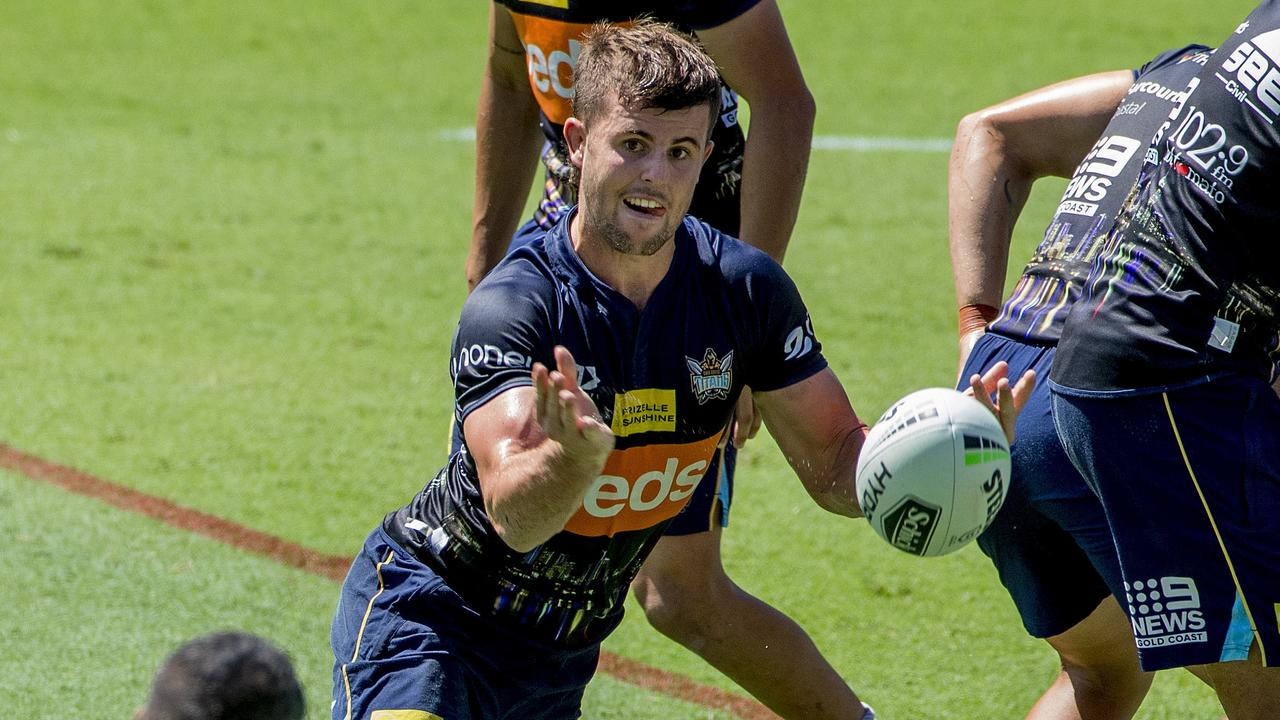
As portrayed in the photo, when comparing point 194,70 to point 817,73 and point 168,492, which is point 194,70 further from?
point 168,492

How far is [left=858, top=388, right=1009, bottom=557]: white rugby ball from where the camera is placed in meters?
3.22

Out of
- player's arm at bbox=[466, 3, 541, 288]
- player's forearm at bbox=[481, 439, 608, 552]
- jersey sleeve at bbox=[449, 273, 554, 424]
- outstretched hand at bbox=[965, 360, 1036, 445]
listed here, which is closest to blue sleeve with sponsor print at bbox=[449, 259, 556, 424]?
jersey sleeve at bbox=[449, 273, 554, 424]

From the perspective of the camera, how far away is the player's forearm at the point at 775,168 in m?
4.36

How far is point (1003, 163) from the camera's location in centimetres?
423

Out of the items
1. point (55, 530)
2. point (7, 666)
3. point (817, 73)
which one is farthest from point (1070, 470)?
point (817, 73)

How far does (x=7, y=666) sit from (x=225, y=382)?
300 cm

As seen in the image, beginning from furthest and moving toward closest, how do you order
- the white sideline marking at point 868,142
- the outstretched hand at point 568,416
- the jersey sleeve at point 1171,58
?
the white sideline marking at point 868,142 → the jersey sleeve at point 1171,58 → the outstretched hand at point 568,416

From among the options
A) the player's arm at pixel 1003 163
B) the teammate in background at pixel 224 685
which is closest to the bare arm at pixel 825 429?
the player's arm at pixel 1003 163

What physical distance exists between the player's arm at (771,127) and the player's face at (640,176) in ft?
3.02

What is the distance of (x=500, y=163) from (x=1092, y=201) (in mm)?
1943

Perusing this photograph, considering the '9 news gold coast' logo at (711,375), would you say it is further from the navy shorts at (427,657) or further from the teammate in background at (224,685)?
the teammate in background at (224,685)

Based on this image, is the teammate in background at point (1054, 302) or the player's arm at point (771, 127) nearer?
the teammate in background at point (1054, 302)

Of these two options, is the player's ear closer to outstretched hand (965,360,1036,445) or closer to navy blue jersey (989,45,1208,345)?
outstretched hand (965,360,1036,445)

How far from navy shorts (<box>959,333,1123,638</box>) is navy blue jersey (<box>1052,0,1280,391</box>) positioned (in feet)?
1.00
